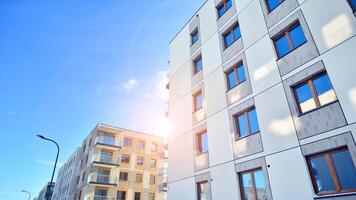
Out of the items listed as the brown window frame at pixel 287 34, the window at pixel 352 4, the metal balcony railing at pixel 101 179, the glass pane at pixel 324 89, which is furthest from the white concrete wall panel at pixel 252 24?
the metal balcony railing at pixel 101 179

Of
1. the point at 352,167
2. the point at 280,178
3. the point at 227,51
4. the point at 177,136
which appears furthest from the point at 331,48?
the point at 177,136

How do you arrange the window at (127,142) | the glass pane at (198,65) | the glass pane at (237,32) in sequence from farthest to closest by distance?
the window at (127,142)
the glass pane at (198,65)
the glass pane at (237,32)

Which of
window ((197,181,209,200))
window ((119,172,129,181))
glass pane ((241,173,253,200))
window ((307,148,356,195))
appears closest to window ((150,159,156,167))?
window ((119,172,129,181))

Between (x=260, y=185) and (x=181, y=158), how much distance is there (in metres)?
5.86

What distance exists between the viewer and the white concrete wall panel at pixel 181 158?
13.3 meters

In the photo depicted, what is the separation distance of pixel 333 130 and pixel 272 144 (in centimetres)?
219

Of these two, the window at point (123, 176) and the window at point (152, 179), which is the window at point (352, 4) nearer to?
the window at point (123, 176)

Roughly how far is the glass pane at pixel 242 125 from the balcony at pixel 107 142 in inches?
1117

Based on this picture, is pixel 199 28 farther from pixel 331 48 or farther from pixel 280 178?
pixel 280 178

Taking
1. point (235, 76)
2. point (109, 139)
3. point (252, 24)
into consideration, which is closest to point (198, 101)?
→ point (235, 76)

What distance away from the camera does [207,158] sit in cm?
1202

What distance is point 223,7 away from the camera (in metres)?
15.0

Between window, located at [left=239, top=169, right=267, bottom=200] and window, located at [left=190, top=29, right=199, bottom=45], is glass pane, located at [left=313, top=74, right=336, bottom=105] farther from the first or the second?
window, located at [left=190, top=29, right=199, bottom=45]

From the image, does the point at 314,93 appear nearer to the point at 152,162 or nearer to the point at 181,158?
the point at 181,158
